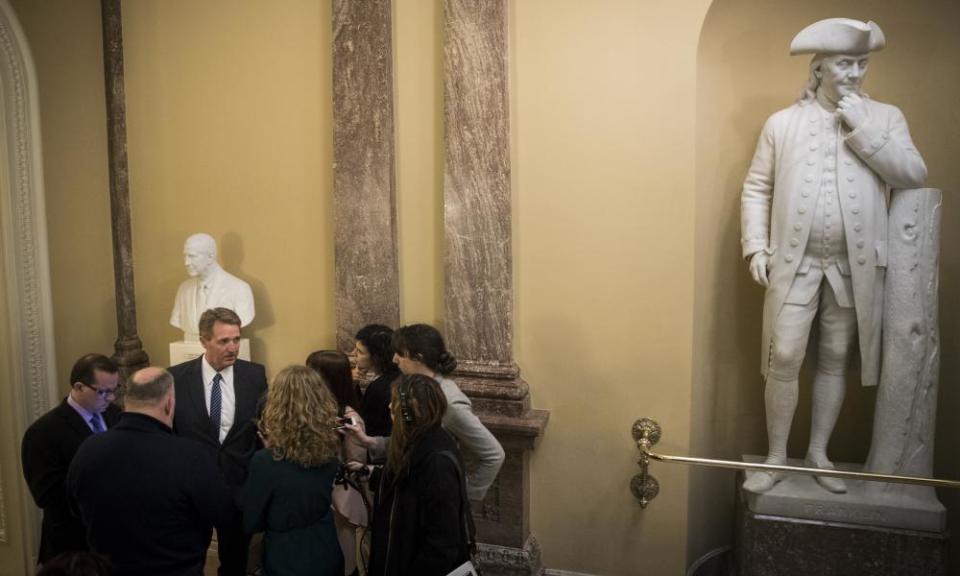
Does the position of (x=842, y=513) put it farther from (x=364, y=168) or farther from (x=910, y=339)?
(x=364, y=168)

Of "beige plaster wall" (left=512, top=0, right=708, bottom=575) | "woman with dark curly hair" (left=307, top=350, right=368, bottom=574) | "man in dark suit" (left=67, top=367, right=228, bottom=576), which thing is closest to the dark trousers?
"man in dark suit" (left=67, top=367, right=228, bottom=576)

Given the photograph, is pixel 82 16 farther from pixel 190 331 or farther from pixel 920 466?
pixel 920 466

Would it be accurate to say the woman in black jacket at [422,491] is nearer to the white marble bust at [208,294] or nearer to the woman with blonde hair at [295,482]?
the woman with blonde hair at [295,482]

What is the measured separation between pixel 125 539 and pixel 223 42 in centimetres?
335

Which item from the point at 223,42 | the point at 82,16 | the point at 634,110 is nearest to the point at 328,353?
→ the point at 634,110

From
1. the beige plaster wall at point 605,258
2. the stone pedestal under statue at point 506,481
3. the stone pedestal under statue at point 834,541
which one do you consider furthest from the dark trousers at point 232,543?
the stone pedestal under statue at point 834,541

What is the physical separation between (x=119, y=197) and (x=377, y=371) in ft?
8.46

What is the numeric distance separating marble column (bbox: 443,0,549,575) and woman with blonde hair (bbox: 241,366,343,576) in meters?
1.48

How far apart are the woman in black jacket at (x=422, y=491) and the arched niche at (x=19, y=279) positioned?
3.58 m

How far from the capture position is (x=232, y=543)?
2994 mm

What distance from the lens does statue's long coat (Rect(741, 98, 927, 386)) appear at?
331 centimetres

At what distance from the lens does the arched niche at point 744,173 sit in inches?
154

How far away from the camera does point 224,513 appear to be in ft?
8.28

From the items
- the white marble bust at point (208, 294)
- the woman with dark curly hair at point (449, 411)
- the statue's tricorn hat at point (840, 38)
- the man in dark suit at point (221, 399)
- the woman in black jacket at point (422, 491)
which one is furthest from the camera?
the white marble bust at point (208, 294)
